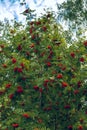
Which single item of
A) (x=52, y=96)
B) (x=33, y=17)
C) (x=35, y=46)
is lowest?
(x=52, y=96)

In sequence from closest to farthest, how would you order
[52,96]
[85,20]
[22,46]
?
[52,96]
[22,46]
[85,20]

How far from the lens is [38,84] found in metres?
12.0

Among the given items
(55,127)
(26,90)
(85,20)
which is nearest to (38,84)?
(26,90)

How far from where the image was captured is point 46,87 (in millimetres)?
12383

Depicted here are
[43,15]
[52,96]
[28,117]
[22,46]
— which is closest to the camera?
[28,117]

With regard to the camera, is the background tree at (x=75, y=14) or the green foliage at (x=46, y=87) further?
the background tree at (x=75, y=14)

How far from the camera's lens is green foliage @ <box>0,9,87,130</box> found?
1216 cm

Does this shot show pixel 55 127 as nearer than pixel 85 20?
Yes

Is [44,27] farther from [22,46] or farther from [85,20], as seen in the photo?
[85,20]

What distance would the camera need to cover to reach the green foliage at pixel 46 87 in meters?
12.2

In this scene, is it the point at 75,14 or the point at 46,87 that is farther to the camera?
the point at 75,14

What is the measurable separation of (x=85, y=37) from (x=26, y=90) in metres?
2.96

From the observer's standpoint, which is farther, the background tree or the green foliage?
the background tree

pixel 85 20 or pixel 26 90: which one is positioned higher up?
pixel 85 20
